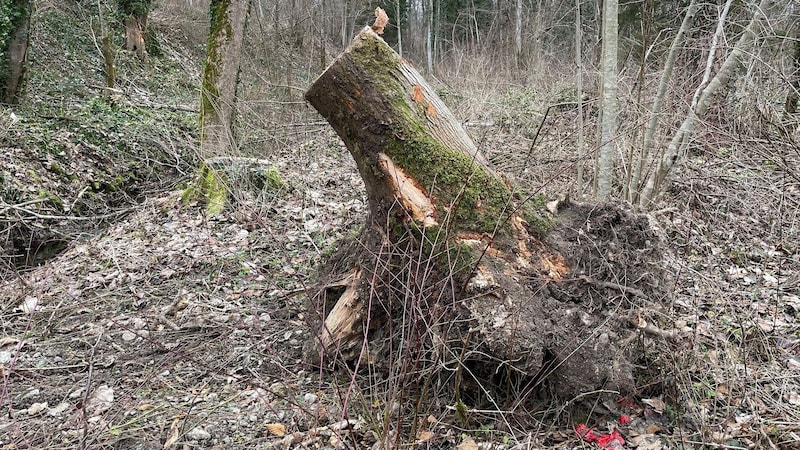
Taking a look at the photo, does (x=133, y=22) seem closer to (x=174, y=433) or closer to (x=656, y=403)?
(x=174, y=433)

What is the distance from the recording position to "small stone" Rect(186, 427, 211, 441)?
290cm

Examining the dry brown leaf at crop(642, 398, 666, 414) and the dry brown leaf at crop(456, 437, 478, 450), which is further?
the dry brown leaf at crop(642, 398, 666, 414)

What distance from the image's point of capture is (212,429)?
2957 millimetres

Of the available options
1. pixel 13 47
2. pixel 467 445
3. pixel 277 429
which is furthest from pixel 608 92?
pixel 13 47

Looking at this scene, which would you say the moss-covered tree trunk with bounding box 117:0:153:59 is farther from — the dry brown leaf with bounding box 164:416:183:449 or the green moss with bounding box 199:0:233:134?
the dry brown leaf with bounding box 164:416:183:449

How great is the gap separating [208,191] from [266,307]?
8.81ft

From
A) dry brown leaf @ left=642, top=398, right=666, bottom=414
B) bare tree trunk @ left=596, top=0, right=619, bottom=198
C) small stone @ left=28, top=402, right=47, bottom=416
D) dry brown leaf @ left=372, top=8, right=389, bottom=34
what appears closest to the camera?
dry brown leaf @ left=642, top=398, right=666, bottom=414

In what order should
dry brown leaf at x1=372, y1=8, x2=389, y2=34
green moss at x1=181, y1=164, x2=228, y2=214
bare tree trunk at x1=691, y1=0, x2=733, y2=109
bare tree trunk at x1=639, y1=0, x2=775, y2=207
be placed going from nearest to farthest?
dry brown leaf at x1=372, y1=8, x2=389, y2=34
bare tree trunk at x1=639, y1=0, x2=775, y2=207
bare tree trunk at x1=691, y1=0, x2=733, y2=109
green moss at x1=181, y1=164, x2=228, y2=214

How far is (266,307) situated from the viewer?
14.2 feet

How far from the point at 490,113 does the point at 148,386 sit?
7.39 meters

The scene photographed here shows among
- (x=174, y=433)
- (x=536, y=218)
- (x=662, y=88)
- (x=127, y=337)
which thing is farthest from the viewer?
(x=662, y=88)

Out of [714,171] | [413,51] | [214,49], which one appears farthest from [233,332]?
[413,51]

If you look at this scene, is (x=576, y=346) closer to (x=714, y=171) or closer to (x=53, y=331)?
(x=53, y=331)

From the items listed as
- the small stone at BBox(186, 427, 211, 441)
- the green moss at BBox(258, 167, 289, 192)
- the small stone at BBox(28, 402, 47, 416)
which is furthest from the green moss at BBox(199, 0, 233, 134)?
the small stone at BBox(186, 427, 211, 441)
